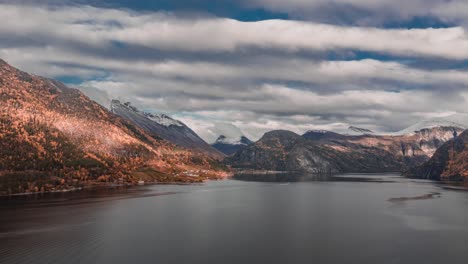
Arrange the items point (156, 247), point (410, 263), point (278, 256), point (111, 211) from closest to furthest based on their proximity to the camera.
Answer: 1. point (410, 263)
2. point (278, 256)
3. point (156, 247)
4. point (111, 211)

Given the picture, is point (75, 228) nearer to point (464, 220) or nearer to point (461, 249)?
point (461, 249)

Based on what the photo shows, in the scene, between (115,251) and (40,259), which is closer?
(40,259)

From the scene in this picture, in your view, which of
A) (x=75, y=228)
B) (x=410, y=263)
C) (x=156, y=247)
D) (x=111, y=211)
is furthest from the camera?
(x=111, y=211)

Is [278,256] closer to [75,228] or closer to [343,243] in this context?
[343,243]

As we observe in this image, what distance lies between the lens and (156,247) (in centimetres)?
11300

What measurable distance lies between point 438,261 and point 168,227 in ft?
297

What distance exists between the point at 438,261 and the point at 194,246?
65956mm

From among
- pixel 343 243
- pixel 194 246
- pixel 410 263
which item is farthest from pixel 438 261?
pixel 194 246

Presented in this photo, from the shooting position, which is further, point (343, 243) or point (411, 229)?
point (411, 229)

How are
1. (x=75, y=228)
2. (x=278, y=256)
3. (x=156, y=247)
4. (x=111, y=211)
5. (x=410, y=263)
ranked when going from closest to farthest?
(x=410, y=263) < (x=278, y=256) < (x=156, y=247) < (x=75, y=228) < (x=111, y=211)

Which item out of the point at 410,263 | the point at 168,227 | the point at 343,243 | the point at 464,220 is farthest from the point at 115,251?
the point at 464,220

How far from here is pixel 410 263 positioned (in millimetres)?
97000

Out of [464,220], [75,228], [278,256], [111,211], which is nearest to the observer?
[278,256]

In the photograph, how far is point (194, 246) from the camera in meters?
114
